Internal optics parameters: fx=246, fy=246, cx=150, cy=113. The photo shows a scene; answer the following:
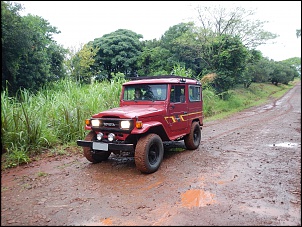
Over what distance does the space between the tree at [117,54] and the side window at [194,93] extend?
1755 centimetres

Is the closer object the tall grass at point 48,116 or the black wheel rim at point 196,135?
the tall grass at point 48,116

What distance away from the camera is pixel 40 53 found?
34.1 ft

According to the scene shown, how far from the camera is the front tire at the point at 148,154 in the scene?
4629 mm

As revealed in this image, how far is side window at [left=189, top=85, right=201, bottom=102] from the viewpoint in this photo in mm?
6587

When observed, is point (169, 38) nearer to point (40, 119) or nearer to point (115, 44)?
point (115, 44)

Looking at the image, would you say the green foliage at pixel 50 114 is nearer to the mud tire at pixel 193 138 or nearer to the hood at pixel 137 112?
the hood at pixel 137 112

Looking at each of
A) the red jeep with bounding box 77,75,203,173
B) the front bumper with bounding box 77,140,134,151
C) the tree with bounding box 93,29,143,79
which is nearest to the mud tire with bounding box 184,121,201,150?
the red jeep with bounding box 77,75,203,173

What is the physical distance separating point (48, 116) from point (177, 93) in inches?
148

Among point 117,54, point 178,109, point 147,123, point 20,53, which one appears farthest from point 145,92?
point 117,54

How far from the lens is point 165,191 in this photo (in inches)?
158

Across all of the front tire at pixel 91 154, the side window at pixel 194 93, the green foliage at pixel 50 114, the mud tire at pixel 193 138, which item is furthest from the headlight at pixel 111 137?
the side window at pixel 194 93

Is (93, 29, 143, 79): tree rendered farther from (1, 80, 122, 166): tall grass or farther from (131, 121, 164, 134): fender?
(131, 121, 164, 134): fender

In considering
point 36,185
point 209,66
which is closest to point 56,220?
point 36,185

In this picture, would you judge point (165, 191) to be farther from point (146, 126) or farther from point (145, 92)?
point (145, 92)
